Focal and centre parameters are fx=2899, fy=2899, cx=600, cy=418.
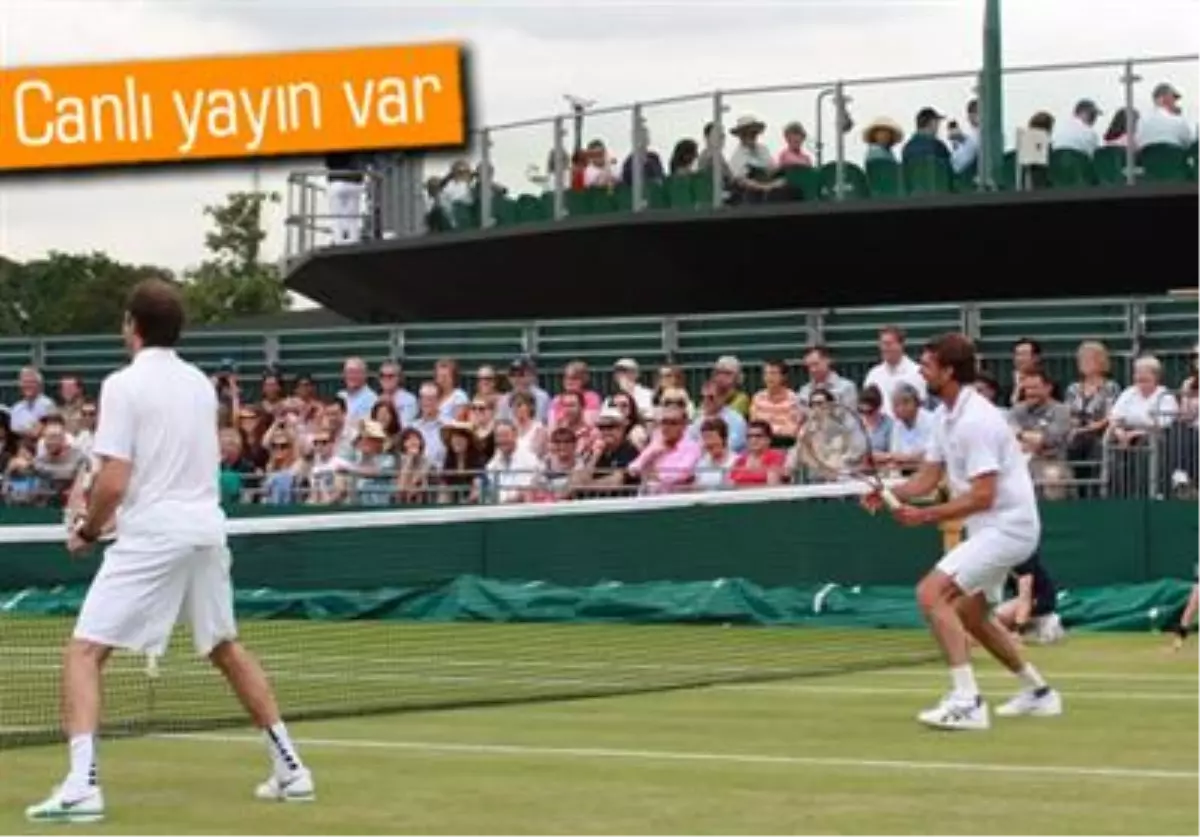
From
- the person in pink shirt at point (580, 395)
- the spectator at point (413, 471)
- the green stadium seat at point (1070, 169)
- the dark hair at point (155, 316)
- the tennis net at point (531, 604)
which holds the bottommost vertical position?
the tennis net at point (531, 604)

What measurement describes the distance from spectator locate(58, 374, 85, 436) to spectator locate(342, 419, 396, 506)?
3858 millimetres

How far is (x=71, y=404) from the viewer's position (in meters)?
29.9

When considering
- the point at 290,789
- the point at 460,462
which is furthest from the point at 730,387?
the point at 290,789

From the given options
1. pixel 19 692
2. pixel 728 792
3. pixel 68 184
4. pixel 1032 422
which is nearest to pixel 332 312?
pixel 68 184

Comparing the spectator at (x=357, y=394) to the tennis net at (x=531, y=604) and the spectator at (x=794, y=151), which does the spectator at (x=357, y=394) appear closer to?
the tennis net at (x=531, y=604)

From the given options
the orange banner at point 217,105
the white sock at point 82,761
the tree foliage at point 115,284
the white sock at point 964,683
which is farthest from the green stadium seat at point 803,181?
the tree foliage at point 115,284

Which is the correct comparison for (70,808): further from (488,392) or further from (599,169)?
(599,169)

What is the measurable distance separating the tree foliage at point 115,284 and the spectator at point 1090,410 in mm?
71073

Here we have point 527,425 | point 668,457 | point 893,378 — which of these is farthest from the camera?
point 527,425

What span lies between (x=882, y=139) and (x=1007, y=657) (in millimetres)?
16165

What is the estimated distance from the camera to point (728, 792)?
11242mm

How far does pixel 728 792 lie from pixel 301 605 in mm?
14754

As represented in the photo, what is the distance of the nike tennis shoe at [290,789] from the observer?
11.0 meters

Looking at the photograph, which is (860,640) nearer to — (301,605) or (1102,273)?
(301,605)
